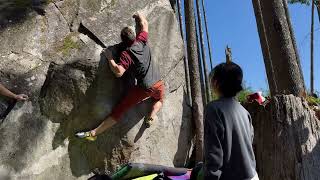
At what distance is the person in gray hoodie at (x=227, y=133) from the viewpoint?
314cm

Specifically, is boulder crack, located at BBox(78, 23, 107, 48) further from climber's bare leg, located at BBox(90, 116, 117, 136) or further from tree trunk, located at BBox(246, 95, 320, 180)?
tree trunk, located at BBox(246, 95, 320, 180)

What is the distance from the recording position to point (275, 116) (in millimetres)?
4043

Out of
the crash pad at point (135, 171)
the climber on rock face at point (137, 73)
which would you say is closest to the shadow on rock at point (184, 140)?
the climber on rock face at point (137, 73)

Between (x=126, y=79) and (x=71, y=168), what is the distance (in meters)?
1.38

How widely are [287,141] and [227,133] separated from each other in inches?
40.5

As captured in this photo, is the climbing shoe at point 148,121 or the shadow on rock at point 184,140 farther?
the shadow on rock at point 184,140

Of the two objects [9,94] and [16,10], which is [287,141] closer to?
[9,94]

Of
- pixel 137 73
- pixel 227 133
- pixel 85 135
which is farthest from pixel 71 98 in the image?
pixel 227 133

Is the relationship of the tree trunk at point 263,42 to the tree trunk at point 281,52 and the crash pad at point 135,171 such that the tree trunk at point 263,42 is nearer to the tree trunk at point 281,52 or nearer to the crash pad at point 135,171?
the tree trunk at point 281,52

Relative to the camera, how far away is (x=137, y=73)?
5.80 metres

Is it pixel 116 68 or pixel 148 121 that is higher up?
pixel 116 68

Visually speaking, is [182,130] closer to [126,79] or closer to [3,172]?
[126,79]

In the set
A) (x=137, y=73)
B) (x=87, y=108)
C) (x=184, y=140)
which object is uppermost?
(x=137, y=73)

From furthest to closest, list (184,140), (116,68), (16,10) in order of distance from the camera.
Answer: (184,140) → (16,10) → (116,68)
